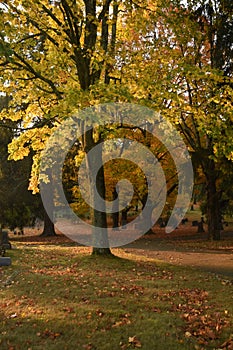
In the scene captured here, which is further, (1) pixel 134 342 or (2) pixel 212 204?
(2) pixel 212 204

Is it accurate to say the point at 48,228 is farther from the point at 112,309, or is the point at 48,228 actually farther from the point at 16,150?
the point at 112,309

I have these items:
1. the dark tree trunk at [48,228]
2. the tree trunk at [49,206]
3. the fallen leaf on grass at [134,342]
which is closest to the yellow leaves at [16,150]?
the fallen leaf on grass at [134,342]

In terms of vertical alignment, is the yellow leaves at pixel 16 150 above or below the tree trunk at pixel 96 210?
above

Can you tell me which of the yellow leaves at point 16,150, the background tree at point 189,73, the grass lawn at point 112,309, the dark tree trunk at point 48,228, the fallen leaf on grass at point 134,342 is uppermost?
the background tree at point 189,73

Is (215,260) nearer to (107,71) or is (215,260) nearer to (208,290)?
(208,290)

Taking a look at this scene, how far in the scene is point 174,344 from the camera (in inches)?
231

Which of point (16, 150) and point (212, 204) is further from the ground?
point (16, 150)

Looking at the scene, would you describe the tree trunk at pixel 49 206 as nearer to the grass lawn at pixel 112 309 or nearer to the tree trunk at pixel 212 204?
the tree trunk at pixel 212 204

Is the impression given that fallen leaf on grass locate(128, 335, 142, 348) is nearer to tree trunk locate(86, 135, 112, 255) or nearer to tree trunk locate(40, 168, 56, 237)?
tree trunk locate(86, 135, 112, 255)

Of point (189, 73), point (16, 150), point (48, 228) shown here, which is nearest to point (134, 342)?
point (189, 73)

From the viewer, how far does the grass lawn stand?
236 inches

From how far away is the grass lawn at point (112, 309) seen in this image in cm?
599

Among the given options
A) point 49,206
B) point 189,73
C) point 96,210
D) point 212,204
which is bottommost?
point 96,210

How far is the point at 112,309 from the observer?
7484 millimetres
